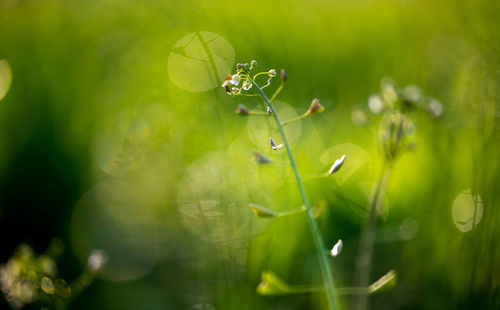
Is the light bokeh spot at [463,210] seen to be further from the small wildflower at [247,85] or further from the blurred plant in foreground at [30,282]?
the blurred plant in foreground at [30,282]

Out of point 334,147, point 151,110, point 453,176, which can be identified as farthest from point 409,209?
point 151,110

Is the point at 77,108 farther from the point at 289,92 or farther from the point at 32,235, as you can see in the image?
the point at 289,92

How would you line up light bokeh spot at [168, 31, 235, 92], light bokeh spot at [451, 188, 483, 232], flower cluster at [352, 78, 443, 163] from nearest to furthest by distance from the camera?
1. flower cluster at [352, 78, 443, 163]
2. light bokeh spot at [451, 188, 483, 232]
3. light bokeh spot at [168, 31, 235, 92]

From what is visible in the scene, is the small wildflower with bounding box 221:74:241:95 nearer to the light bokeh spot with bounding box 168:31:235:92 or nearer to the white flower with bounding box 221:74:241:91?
the white flower with bounding box 221:74:241:91

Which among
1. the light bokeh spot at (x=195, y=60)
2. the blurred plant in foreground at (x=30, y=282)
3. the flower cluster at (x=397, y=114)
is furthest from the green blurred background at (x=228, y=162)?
the blurred plant in foreground at (x=30, y=282)

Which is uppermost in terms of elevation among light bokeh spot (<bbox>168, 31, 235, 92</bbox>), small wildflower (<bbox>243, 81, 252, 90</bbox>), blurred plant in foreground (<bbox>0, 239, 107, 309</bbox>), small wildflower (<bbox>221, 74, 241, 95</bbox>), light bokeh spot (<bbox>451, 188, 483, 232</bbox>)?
small wildflower (<bbox>221, 74, 241, 95</bbox>)

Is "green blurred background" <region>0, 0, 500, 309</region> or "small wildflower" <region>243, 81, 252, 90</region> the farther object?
"green blurred background" <region>0, 0, 500, 309</region>

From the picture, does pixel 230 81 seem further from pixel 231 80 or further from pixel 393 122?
pixel 393 122

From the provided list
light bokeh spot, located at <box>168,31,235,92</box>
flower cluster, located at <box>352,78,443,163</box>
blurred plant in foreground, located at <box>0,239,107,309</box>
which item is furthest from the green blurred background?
blurred plant in foreground, located at <box>0,239,107,309</box>
